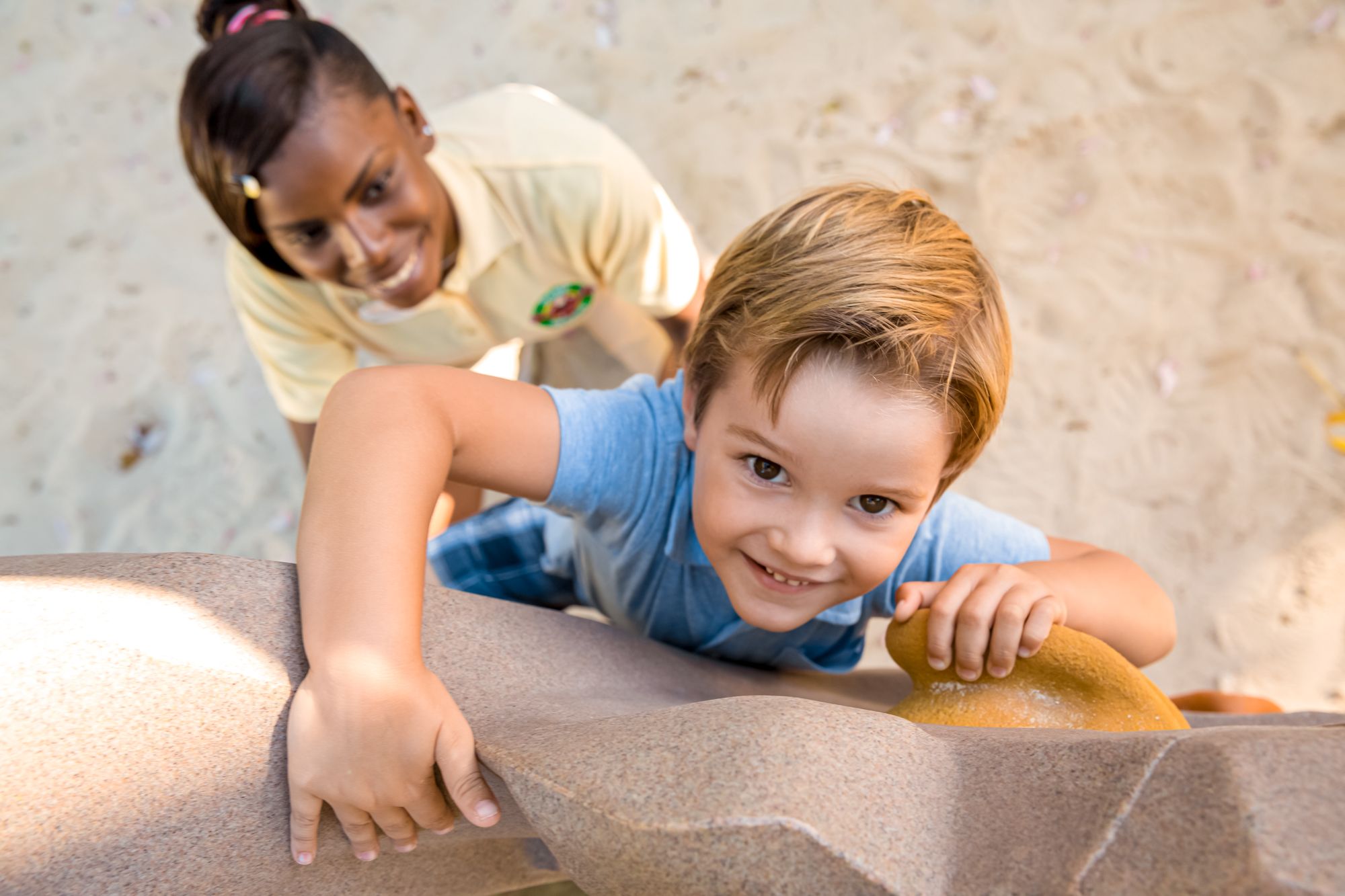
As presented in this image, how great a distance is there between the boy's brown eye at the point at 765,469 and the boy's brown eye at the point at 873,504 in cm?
10

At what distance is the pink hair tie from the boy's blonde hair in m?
0.98

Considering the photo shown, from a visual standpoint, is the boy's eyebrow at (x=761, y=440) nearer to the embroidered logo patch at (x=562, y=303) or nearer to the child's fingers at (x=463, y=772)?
the child's fingers at (x=463, y=772)

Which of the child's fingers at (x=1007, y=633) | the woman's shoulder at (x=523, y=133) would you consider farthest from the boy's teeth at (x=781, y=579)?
the woman's shoulder at (x=523, y=133)

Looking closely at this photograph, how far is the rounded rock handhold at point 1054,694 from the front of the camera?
0.91 m

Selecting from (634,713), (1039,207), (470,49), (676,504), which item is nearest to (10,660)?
(634,713)

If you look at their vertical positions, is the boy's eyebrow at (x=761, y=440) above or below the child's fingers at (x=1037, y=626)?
above

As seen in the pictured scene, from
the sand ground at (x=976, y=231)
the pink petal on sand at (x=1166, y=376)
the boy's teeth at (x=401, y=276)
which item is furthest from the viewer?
the pink petal on sand at (x=1166, y=376)

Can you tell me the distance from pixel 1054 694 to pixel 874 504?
0.27 meters

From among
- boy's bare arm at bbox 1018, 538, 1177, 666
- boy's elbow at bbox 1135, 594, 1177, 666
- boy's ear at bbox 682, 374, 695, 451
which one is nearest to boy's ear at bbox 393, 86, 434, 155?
boy's ear at bbox 682, 374, 695, 451

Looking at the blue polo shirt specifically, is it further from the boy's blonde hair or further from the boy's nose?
the boy's nose

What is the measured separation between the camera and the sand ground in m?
2.18

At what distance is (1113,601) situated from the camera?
113 centimetres

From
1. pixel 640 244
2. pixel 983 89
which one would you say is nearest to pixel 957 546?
pixel 640 244

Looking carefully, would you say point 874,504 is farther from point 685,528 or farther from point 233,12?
point 233,12
